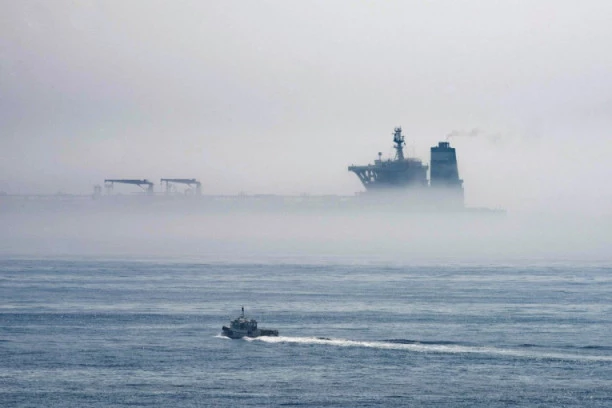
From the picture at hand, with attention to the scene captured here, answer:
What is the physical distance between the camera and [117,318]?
55031 mm

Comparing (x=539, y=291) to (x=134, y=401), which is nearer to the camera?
(x=134, y=401)

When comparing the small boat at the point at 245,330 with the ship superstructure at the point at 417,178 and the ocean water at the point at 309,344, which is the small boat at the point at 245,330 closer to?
the ocean water at the point at 309,344

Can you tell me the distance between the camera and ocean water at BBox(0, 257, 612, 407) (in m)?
38.5

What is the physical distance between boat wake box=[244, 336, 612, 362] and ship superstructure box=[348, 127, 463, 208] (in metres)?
84.9

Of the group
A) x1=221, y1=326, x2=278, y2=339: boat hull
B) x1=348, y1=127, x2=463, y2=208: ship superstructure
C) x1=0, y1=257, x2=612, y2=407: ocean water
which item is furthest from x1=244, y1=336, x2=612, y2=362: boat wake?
x1=348, y1=127, x2=463, y2=208: ship superstructure

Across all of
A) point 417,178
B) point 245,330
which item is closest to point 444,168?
point 417,178

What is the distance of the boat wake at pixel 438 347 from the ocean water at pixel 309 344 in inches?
2.8

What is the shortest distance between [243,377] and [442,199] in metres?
98.7

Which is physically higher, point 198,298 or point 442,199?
point 442,199

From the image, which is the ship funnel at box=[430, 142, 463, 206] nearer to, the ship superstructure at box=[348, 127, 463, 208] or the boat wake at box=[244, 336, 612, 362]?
the ship superstructure at box=[348, 127, 463, 208]

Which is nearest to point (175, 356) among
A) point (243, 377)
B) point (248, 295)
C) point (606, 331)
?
point (243, 377)

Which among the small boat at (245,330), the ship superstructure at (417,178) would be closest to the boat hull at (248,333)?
the small boat at (245,330)

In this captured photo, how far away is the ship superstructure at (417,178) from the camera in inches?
5246

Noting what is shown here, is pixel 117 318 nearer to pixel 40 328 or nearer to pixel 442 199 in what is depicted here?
pixel 40 328
